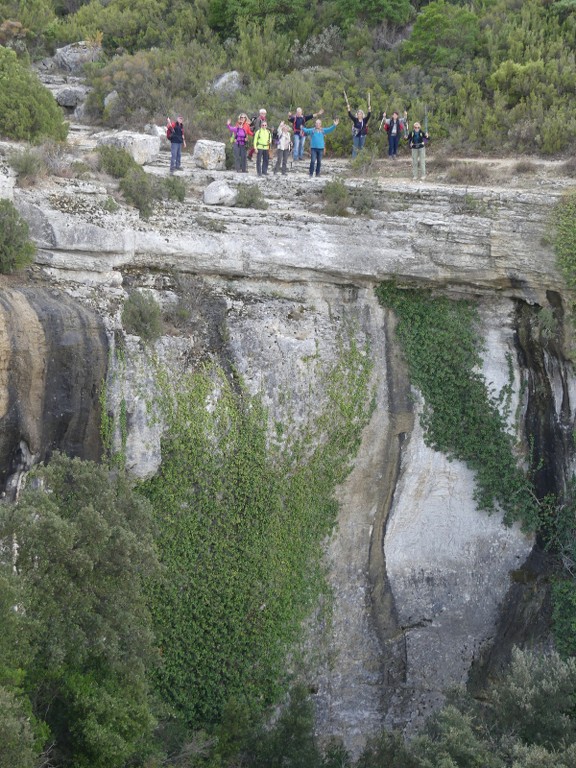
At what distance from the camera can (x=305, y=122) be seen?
18219 millimetres

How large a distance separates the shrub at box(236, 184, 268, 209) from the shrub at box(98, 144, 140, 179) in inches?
79.1

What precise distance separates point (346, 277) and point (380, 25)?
36.4ft

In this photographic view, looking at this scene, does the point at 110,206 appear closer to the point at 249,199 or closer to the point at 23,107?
the point at 249,199

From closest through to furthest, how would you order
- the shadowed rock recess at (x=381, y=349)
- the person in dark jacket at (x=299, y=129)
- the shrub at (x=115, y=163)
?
the shadowed rock recess at (x=381, y=349) → the shrub at (x=115, y=163) → the person in dark jacket at (x=299, y=129)

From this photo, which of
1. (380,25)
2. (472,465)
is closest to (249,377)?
(472,465)

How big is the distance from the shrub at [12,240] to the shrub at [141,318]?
5.60 feet

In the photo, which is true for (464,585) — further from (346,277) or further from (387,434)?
(346,277)

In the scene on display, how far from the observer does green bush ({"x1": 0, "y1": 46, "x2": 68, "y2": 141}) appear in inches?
594

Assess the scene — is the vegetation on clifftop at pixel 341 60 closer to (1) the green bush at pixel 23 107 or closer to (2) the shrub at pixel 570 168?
(2) the shrub at pixel 570 168

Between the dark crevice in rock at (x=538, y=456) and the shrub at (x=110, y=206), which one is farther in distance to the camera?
the dark crevice in rock at (x=538, y=456)

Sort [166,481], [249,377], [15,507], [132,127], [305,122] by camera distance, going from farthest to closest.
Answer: [132,127], [305,122], [249,377], [166,481], [15,507]

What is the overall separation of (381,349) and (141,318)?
4.62 m

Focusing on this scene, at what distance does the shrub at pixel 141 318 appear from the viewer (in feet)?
40.5

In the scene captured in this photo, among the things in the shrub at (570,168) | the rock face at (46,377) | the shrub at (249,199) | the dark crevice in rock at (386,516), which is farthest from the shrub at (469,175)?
the rock face at (46,377)
